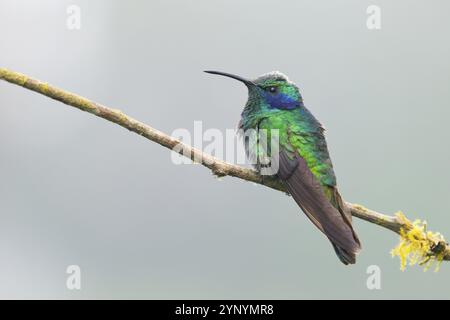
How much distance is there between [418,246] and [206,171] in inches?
2508

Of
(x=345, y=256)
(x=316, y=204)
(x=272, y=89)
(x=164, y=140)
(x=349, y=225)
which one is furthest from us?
(x=272, y=89)

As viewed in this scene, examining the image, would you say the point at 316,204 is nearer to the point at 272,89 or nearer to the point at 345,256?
the point at 345,256

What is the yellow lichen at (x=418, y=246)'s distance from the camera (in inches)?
238

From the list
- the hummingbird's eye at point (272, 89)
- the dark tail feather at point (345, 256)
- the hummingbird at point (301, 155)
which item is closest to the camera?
the dark tail feather at point (345, 256)

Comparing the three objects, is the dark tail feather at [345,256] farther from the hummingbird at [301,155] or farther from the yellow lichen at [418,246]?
the yellow lichen at [418,246]

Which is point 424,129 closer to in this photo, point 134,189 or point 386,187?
point 386,187

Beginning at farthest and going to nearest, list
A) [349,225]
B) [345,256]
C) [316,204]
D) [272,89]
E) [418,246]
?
[272,89] → [316,204] → [349,225] → [345,256] → [418,246]

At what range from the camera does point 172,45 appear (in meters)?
136

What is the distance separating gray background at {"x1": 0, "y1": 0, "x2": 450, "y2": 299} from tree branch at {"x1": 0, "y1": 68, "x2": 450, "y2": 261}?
42.2 meters

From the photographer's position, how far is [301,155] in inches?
286

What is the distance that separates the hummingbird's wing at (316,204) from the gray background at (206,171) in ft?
136

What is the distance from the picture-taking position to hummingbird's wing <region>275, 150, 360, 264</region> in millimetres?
6387

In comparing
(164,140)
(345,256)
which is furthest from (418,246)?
(164,140)

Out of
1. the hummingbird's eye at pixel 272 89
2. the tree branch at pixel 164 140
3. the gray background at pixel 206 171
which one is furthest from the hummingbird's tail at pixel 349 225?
the gray background at pixel 206 171
